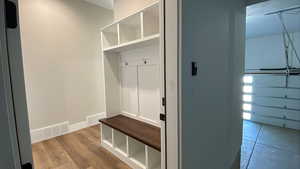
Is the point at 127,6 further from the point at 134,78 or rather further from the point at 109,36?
the point at 134,78

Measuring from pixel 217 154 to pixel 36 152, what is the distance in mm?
2743

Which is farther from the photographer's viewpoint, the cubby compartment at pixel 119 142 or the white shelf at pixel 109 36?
the white shelf at pixel 109 36

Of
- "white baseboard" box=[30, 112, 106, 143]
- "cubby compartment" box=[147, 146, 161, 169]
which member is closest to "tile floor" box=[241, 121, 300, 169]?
"cubby compartment" box=[147, 146, 161, 169]

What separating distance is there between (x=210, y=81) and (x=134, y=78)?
4.47ft

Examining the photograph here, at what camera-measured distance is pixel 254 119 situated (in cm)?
364

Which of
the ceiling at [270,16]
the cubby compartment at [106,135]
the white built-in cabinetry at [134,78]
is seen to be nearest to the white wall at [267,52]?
the ceiling at [270,16]

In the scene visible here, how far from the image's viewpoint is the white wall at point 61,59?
8.78 feet

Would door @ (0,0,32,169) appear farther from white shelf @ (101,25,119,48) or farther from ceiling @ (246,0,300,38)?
ceiling @ (246,0,300,38)

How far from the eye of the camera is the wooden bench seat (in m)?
1.73

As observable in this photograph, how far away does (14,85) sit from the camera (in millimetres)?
455

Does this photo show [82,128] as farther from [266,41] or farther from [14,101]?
[266,41]

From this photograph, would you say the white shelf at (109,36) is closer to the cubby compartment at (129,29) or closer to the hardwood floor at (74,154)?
the cubby compartment at (129,29)

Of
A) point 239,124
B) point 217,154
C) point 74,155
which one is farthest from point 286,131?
point 74,155

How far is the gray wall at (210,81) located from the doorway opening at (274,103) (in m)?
0.71
